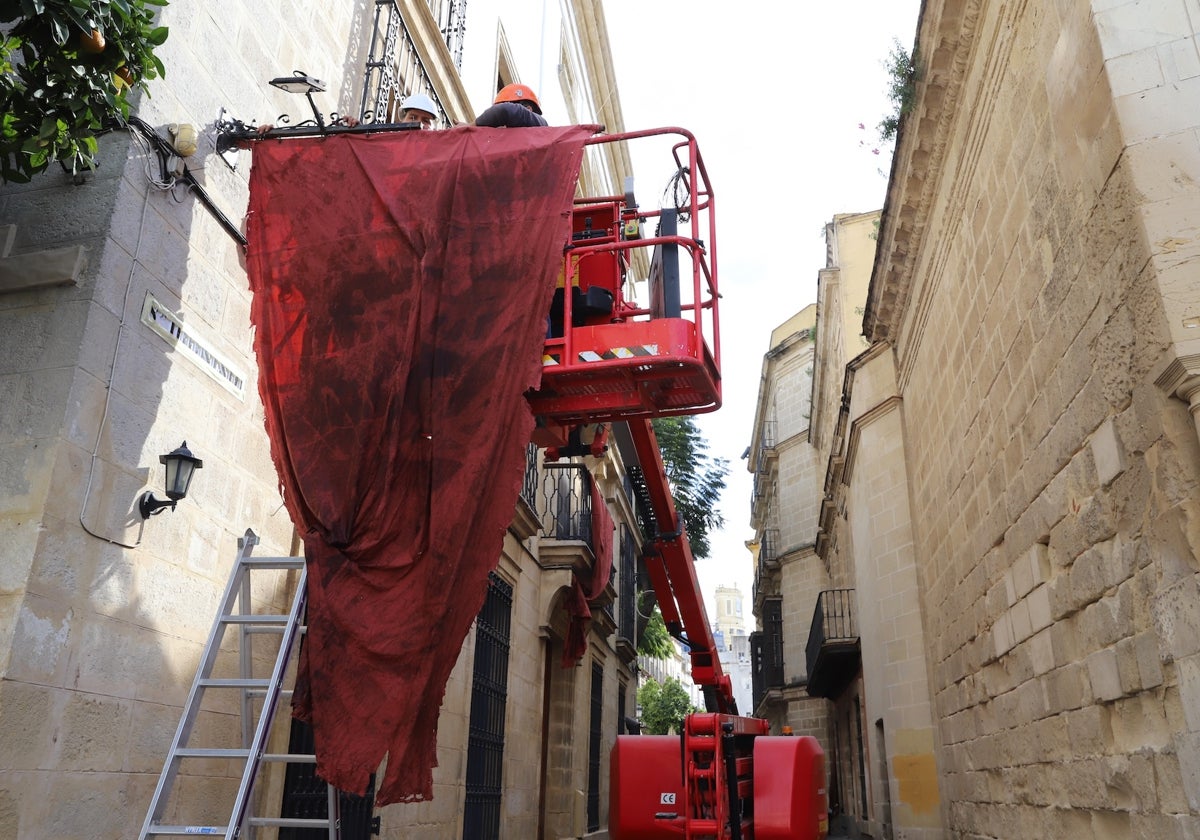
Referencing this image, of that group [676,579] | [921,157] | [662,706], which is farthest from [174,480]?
[662,706]

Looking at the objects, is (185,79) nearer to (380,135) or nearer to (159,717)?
(380,135)

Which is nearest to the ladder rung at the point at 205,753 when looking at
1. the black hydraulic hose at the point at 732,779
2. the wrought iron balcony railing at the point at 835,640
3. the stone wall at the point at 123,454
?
the stone wall at the point at 123,454

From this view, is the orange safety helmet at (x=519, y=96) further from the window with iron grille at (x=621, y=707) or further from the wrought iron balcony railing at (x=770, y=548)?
the wrought iron balcony railing at (x=770, y=548)

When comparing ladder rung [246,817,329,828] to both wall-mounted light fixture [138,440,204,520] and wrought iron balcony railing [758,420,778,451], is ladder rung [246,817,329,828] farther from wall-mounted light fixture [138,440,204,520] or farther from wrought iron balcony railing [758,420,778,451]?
wrought iron balcony railing [758,420,778,451]

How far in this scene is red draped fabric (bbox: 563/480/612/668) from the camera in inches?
443

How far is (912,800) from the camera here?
896cm

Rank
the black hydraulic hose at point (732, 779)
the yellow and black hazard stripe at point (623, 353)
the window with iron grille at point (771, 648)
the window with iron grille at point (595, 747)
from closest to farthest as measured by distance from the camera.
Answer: the yellow and black hazard stripe at point (623, 353)
the black hydraulic hose at point (732, 779)
the window with iron grille at point (595, 747)
the window with iron grille at point (771, 648)

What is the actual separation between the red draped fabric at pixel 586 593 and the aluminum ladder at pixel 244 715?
6731 mm

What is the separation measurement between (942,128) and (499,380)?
4461 millimetres

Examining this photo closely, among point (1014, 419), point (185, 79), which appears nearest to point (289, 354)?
point (185, 79)

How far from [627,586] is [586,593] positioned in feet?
18.6

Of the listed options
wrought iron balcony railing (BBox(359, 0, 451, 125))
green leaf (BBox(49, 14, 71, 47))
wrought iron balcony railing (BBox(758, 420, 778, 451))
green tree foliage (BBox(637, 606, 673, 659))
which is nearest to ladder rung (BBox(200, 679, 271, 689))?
green leaf (BBox(49, 14, 71, 47))

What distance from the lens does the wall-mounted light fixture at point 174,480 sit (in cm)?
400

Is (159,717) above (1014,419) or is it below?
below
